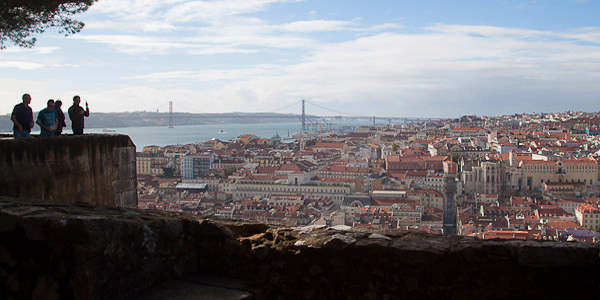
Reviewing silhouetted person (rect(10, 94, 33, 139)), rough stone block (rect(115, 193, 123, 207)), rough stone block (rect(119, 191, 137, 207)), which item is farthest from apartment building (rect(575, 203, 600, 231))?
silhouetted person (rect(10, 94, 33, 139))

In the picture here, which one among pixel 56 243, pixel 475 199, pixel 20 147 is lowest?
pixel 475 199

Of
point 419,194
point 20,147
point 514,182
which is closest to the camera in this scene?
point 20,147

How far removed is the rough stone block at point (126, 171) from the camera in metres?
2.43

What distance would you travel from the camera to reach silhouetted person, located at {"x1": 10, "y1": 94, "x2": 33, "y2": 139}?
7.54ft

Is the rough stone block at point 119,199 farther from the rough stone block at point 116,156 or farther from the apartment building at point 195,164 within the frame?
the apartment building at point 195,164

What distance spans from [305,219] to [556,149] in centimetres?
1953

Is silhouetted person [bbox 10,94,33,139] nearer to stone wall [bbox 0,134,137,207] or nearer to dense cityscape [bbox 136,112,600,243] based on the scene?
stone wall [bbox 0,134,137,207]

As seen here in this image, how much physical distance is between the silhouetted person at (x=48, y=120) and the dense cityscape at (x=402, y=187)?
8.64 m

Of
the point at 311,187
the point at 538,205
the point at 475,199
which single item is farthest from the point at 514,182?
the point at 311,187

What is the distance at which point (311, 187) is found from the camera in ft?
67.0

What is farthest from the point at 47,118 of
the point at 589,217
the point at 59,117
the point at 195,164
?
the point at 195,164

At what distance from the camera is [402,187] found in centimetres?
2058

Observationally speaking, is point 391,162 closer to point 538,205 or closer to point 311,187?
point 311,187

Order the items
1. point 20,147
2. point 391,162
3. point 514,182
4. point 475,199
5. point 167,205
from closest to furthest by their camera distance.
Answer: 1. point 20,147
2. point 167,205
3. point 475,199
4. point 514,182
5. point 391,162
